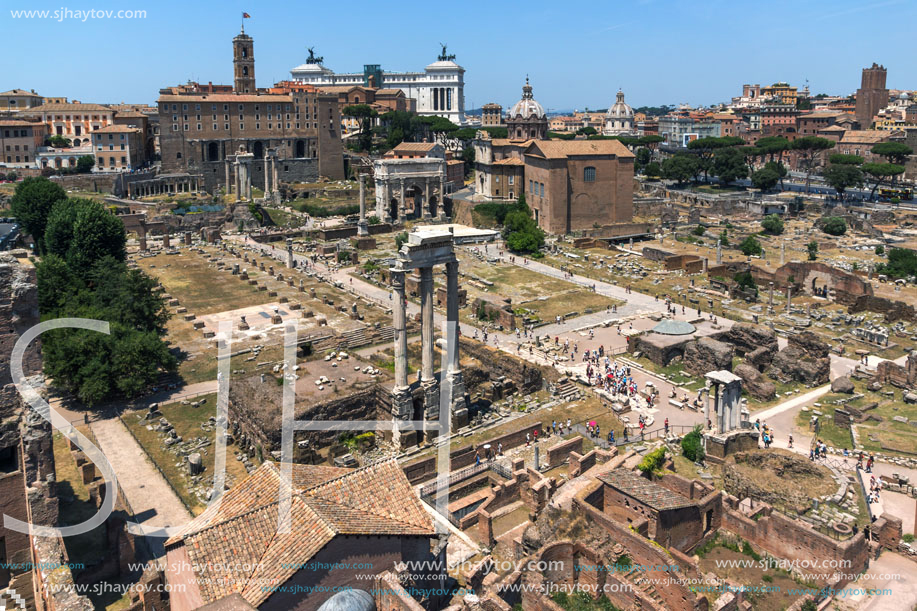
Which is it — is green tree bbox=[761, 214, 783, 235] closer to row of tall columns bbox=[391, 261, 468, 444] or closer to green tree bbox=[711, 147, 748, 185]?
green tree bbox=[711, 147, 748, 185]

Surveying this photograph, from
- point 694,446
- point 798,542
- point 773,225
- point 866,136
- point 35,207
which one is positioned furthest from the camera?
point 866,136

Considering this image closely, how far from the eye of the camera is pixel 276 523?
15.7m

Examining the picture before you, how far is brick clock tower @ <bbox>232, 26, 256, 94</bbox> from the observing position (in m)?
117

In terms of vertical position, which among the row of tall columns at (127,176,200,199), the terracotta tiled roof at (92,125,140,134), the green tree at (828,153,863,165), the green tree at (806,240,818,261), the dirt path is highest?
the terracotta tiled roof at (92,125,140,134)

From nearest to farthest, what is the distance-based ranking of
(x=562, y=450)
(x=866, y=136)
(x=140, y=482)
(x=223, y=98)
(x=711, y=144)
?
(x=140, y=482) → (x=562, y=450) → (x=223, y=98) → (x=711, y=144) → (x=866, y=136)

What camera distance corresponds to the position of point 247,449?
30547 millimetres

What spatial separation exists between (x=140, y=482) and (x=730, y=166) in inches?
3821

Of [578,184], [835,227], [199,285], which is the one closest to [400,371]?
[199,285]

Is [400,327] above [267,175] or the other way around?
the other way around

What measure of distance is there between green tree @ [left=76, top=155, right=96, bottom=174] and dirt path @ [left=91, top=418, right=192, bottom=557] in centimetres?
7753

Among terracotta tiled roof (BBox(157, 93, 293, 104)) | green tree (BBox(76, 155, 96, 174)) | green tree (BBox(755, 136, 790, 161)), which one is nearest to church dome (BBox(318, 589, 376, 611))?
terracotta tiled roof (BBox(157, 93, 293, 104))

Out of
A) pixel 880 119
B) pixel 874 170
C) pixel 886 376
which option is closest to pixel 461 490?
pixel 886 376

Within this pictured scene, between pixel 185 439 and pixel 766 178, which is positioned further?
pixel 766 178

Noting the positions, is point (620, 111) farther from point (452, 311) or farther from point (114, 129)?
point (452, 311)
